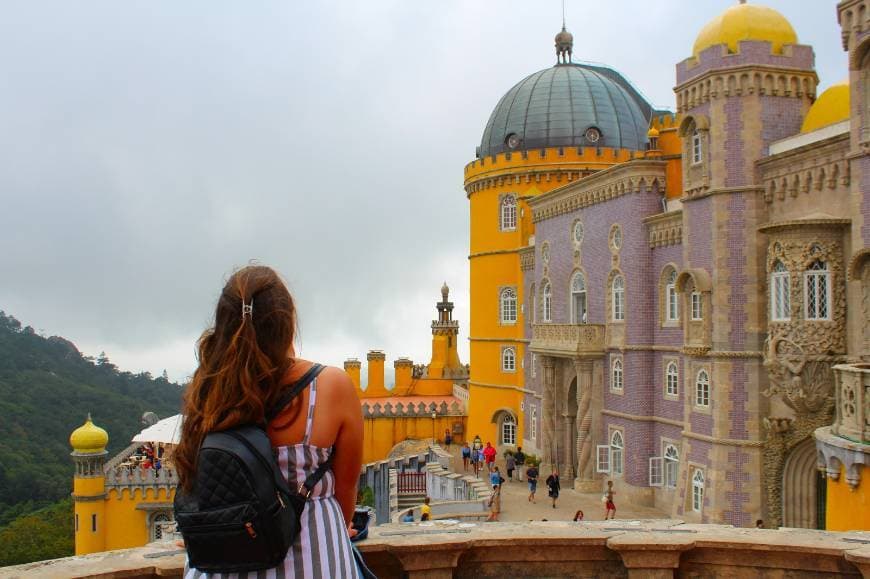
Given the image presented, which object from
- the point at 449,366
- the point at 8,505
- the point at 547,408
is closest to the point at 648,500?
the point at 547,408

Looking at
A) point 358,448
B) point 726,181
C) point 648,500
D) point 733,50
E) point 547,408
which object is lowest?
point 648,500

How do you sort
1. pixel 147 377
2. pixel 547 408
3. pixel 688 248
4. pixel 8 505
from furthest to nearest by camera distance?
pixel 147 377 → pixel 8 505 → pixel 547 408 → pixel 688 248

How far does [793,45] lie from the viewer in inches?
787

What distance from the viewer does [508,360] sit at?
36469 millimetres

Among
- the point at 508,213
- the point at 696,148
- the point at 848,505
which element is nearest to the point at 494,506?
the point at 696,148

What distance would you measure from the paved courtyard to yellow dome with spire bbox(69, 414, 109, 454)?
14.0 metres

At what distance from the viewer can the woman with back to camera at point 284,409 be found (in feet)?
→ 11.2

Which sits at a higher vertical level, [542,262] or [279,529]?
[542,262]

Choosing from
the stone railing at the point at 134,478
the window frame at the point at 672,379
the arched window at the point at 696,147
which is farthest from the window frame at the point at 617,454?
the stone railing at the point at 134,478

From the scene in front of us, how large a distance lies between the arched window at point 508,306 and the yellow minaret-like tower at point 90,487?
15.9 metres

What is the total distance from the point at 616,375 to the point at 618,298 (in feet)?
7.49

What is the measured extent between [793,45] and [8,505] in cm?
4500

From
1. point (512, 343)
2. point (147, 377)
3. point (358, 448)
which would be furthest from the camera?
point (147, 377)

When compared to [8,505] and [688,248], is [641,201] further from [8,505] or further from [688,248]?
[8,505]
